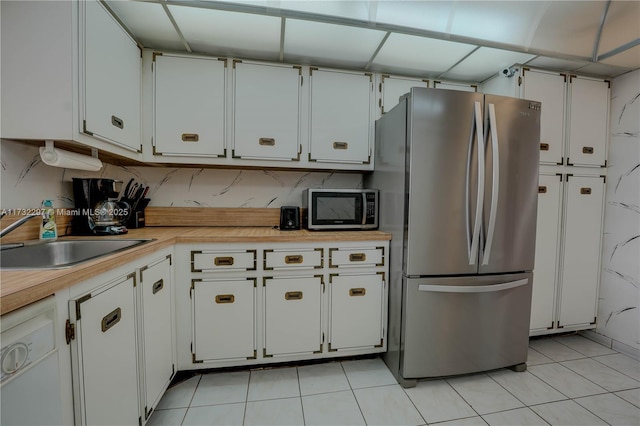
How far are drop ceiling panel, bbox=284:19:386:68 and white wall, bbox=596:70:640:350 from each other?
7.11ft

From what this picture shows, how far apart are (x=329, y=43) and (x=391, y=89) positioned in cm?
65

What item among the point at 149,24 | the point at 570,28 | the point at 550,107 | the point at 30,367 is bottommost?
the point at 30,367

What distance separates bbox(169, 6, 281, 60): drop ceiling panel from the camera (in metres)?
1.56

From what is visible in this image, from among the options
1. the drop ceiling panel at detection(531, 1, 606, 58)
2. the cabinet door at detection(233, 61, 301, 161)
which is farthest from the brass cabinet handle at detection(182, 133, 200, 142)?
the drop ceiling panel at detection(531, 1, 606, 58)

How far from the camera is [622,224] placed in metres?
2.16

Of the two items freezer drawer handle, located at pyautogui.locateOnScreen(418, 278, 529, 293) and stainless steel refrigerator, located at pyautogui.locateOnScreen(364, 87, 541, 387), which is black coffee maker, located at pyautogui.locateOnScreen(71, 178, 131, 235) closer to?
stainless steel refrigerator, located at pyautogui.locateOnScreen(364, 87, 541, 387)

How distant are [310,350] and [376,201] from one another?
3.84 feet

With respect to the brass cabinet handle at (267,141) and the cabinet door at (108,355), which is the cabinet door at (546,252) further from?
the cabinet door at (108,355)

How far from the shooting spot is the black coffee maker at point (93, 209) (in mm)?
1583

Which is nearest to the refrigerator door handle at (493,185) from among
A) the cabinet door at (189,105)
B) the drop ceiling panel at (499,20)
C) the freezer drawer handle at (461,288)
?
the freezer drawer handle at (461,288)

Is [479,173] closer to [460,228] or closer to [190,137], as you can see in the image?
[460,228]

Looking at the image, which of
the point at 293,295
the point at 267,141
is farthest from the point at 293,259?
the point at 267,141

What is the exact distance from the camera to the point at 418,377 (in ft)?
5.43

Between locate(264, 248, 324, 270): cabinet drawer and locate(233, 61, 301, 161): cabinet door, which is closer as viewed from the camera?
locate(264, 248, 324, 270): cabinet drawer
